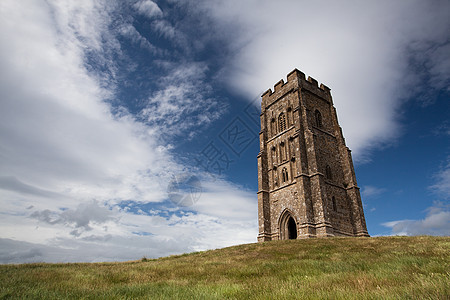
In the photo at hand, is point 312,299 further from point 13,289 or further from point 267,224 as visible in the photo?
point 267,224

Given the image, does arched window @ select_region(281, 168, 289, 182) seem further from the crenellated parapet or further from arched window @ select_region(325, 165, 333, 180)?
the crenellated parapet

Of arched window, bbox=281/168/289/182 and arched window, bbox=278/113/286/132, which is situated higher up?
arched window, bbox=278/113/286/132

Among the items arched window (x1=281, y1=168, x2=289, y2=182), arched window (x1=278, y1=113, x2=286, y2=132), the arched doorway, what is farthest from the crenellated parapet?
the arched doorway

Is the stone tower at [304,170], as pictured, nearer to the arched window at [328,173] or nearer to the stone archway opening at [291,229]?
the stone archway opening at [291,229]

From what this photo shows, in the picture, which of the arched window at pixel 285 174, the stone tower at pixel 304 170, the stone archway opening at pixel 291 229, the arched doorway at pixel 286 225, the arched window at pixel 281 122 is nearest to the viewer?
the stone tower at pixel 304 170

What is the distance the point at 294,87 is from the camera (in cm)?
3159

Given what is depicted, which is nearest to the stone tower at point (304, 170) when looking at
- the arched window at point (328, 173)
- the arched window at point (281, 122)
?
the arched window at point (281, 122)

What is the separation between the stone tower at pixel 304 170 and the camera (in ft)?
82.1

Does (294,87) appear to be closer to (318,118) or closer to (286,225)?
(318,118)

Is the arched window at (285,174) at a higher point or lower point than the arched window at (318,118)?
lower

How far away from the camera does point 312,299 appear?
12.6 feet

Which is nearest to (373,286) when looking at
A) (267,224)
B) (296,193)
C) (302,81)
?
(296,193)

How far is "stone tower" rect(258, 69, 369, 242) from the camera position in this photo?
82.1 feet

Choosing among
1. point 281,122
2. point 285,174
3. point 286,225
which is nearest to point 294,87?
point 281,122
